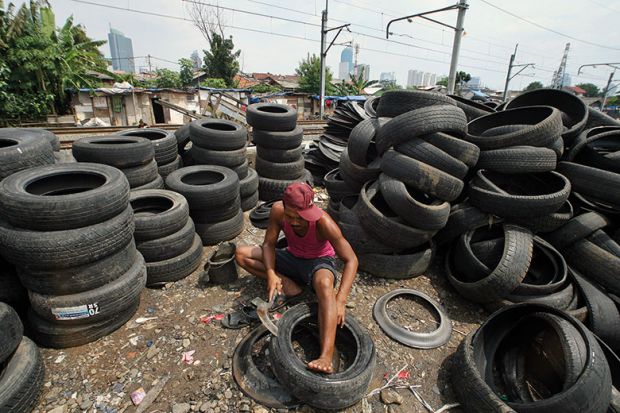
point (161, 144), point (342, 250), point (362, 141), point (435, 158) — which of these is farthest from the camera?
point (161, 144)

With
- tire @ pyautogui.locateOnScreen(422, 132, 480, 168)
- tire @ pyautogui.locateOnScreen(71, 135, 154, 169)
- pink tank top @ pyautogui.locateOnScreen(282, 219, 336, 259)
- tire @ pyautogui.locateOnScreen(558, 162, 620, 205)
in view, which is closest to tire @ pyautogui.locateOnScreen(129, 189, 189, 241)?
tire @ pyautogui.locateOnScreen(71, 135, 154, 169)

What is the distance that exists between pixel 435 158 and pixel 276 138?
330 cm

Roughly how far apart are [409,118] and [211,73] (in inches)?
1169

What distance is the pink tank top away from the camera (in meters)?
3.14

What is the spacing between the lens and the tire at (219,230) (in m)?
4.51

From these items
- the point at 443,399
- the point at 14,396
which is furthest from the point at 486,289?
the point at 14,396

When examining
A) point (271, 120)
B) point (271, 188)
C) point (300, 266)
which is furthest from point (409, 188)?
point (271, 120)

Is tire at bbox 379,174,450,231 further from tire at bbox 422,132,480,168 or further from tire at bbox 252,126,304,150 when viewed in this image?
tire at bbox 252,126,304,150

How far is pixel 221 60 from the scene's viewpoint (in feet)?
91.9

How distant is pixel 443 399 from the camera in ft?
8.50

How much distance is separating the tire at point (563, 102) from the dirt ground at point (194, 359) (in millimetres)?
4040

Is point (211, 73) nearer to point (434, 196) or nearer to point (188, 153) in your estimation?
point (188, 153)

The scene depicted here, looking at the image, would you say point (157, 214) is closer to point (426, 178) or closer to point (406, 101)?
point (426, 178)

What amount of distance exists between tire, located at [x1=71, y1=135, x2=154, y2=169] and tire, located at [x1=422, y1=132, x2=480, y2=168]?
3.84 metres
